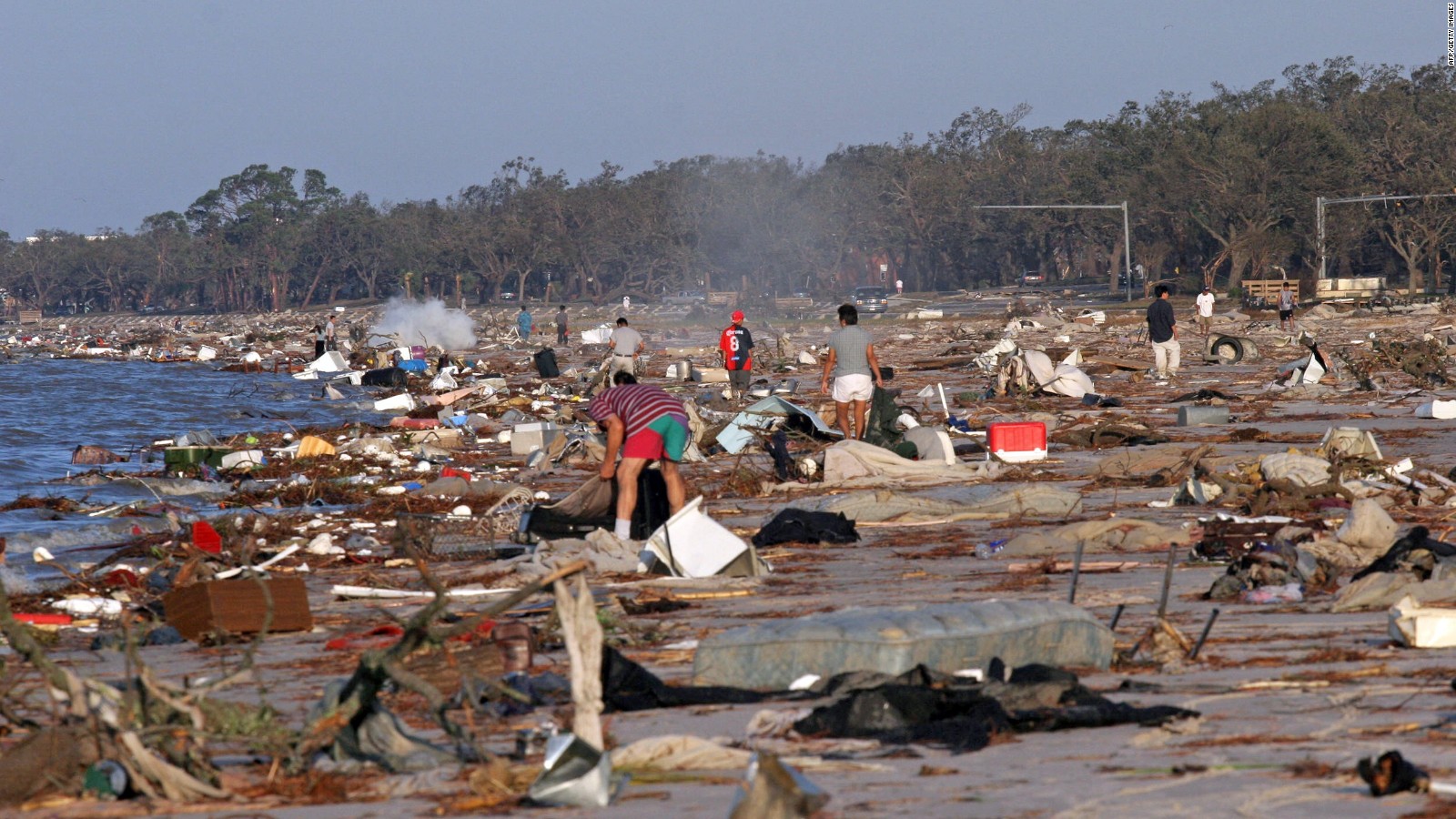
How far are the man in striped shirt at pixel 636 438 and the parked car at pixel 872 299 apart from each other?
61.5 m

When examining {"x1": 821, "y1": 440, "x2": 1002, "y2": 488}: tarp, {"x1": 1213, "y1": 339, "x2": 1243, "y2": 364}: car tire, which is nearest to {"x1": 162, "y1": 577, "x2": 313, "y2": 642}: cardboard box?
{"x1": 821, "y1": 440, "x2": 1002, "y2": 488}: tarp

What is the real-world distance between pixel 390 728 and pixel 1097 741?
84.9 inches

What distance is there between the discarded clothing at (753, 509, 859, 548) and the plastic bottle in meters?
1.06

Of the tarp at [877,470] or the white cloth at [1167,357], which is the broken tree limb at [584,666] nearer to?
the tarp at [877,470]

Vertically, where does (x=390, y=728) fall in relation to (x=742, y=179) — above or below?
below

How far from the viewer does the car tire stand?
30.2m

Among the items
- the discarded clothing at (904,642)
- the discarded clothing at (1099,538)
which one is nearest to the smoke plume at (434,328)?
the discarded clothing at (1099,538)

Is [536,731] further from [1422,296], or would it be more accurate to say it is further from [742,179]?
[742,179]

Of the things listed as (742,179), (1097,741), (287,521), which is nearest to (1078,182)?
(742,179)

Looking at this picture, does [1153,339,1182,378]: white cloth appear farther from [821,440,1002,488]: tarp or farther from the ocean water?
the ocean water

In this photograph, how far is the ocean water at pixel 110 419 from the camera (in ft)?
47.5

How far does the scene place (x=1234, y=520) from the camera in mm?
9477

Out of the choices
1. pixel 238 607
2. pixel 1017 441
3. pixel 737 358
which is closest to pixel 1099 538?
pixel 238 607

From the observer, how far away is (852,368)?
15.2 metres
